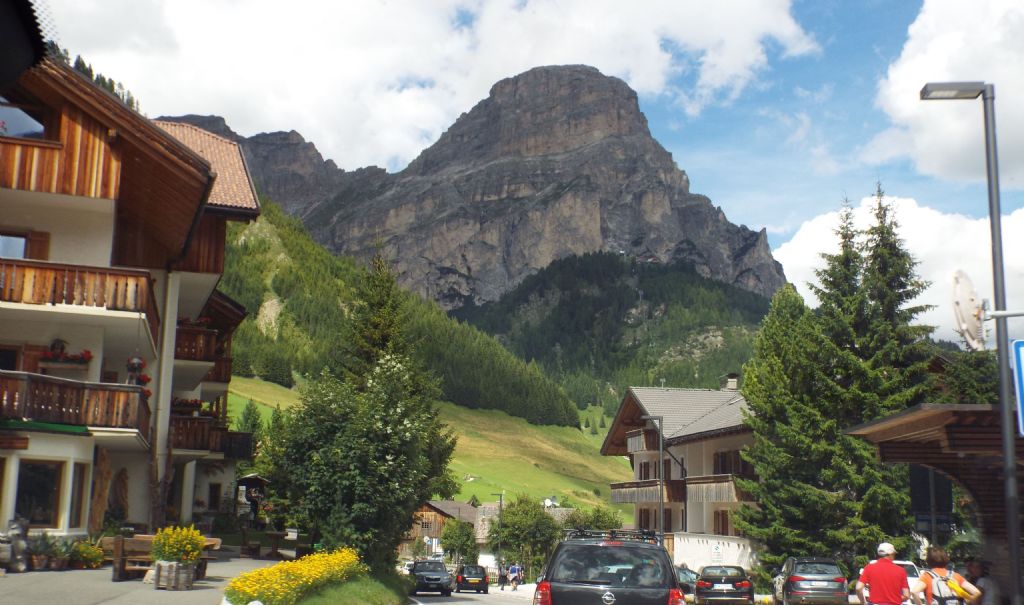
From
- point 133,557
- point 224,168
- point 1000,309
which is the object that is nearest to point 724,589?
point 133,557

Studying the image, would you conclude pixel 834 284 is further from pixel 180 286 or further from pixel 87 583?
pixel 87 583

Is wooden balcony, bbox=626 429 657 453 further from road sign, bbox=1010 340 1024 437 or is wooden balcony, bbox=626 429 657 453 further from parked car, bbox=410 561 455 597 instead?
road sign, bbox=1010 340 1024 437

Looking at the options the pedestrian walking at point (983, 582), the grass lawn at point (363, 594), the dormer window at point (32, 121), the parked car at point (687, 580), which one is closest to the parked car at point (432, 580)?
the parked car at point (687, 580)

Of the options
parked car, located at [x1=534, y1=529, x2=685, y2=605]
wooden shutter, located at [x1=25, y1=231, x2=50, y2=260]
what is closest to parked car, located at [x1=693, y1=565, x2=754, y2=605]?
wooden shutter, located at [x1=25, y1=231, x2=50, y2=260]

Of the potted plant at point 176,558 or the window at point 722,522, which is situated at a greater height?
the potted plant at point 176,558

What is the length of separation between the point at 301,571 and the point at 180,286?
693 inches

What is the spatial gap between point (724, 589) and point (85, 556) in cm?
1988

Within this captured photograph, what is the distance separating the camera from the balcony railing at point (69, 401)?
22.2 metres

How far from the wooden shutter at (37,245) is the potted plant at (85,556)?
7.43m

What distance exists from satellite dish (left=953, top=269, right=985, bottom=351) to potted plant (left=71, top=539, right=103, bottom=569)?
63.4 feet

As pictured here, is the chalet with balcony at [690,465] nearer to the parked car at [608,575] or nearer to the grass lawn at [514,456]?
the parked car at [608,575]

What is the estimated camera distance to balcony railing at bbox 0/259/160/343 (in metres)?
24.0

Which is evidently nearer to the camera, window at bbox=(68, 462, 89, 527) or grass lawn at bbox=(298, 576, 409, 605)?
grass lawn at bbox=(298, 576, 409, 605)

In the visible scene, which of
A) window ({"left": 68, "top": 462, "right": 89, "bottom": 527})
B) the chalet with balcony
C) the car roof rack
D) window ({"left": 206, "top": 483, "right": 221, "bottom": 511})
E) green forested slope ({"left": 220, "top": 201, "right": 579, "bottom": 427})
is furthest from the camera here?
green forested slope ({"left": 220, "top": 201, "right": 579, "bottom": 427})
